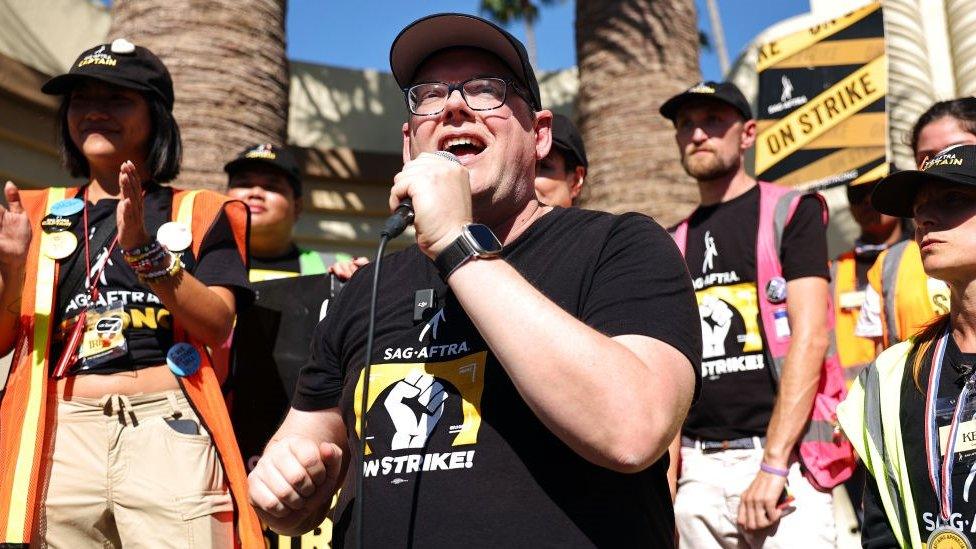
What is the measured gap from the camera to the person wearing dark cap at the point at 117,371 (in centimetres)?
313

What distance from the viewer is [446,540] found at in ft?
6.31

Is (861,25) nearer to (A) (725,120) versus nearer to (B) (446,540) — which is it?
(A) (725,120)

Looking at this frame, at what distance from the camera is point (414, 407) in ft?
6.97

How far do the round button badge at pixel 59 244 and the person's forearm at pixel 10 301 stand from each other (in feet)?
0.49

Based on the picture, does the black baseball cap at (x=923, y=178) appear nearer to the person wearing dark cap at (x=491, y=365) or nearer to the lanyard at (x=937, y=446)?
the lanyard at (x=937, y=446)

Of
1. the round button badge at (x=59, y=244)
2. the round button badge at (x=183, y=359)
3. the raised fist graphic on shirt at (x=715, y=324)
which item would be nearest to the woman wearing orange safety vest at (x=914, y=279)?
the raised fist graphic on shirt at (x=715, y=324)

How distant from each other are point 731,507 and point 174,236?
7.89 ft

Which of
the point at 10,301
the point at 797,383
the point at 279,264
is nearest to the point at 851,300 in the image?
the point at 797,383

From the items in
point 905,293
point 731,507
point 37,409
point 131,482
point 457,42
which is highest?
point 457,42

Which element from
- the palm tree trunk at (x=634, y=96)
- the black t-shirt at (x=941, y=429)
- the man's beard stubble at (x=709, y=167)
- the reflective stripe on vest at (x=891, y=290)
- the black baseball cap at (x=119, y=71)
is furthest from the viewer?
the palm tree trunk at (x=634, y=96)

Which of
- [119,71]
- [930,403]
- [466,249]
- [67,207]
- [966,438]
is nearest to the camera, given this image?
[466,249]

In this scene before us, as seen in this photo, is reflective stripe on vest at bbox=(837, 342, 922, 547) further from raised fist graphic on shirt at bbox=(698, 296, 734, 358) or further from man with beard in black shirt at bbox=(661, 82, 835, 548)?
raised fist graphic on shirt at bbox=(698, 296, 734, 358)

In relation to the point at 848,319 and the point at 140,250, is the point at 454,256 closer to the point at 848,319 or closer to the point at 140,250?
the point at 140,250

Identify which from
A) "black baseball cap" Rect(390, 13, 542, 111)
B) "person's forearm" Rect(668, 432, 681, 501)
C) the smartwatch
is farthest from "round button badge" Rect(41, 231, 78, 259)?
"person's forearm" Rect(668, 432, 681, 501)
